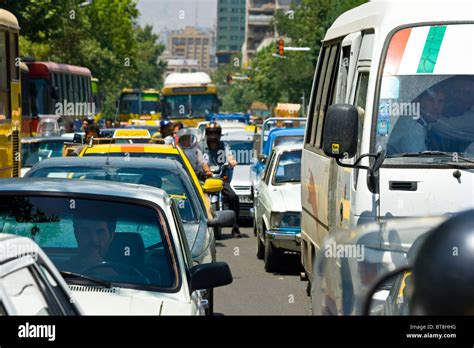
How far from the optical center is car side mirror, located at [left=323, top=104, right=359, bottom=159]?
26.5ft

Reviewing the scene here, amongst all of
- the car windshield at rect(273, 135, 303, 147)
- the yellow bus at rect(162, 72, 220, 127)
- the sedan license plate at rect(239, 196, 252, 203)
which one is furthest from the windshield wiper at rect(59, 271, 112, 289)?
the yellow bus at rect(162, 72, 220, 127)

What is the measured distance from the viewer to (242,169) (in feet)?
82.7

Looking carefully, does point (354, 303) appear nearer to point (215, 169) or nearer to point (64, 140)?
point (215, 169)

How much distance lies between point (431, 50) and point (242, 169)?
54.6 ft

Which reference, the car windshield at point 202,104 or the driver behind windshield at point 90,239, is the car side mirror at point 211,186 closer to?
the driver behind windshield at point 90,239

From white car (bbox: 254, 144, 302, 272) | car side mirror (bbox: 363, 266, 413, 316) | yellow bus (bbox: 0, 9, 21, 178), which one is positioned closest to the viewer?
car side mirror (bbox: 363, 266, 413, 316)

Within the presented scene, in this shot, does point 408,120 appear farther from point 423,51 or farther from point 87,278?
point 87,278

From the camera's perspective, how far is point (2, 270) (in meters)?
3.76

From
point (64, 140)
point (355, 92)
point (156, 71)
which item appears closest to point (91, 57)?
point (64, 140)

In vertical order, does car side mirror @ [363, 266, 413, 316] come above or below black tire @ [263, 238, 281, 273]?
above

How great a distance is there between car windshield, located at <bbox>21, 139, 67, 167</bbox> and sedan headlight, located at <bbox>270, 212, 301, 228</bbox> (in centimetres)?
791

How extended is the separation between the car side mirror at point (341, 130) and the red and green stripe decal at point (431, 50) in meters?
0.75

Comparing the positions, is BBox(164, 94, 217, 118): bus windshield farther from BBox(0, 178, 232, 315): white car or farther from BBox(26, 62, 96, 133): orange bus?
BBox(0, 178, 232, 315): white car

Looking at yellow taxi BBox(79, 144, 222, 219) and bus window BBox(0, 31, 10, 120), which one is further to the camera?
bus window BBox(0, 31, 10, 120)
